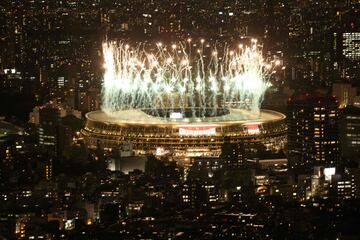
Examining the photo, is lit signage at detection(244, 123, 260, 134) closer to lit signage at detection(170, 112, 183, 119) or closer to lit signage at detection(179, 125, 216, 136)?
lit signage at detection(179, 125, 216, 136)

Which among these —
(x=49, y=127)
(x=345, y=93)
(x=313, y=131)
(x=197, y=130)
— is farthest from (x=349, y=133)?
(x=49, y=127)

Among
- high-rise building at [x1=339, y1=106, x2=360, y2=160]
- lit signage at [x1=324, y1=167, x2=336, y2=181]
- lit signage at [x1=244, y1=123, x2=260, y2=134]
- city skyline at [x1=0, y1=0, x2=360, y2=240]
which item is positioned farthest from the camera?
high-rise building at [x1=339, y1=106, x2=360, y2=160]

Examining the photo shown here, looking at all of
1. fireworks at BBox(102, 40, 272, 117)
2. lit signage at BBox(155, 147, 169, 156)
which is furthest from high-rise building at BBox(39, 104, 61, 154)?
lit signage at BBox(155, 147, 169, 156)

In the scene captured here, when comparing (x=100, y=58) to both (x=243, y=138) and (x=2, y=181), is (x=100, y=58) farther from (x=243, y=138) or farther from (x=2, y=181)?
(x=2, y=181)

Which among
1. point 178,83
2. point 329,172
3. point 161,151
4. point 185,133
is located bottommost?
point 329,172

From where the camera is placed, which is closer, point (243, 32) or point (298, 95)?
point (298, 95)

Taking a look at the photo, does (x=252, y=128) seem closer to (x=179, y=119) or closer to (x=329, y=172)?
(x=179, y=119)

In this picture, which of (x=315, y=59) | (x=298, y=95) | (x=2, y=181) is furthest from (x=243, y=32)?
(x=2, y=181)
